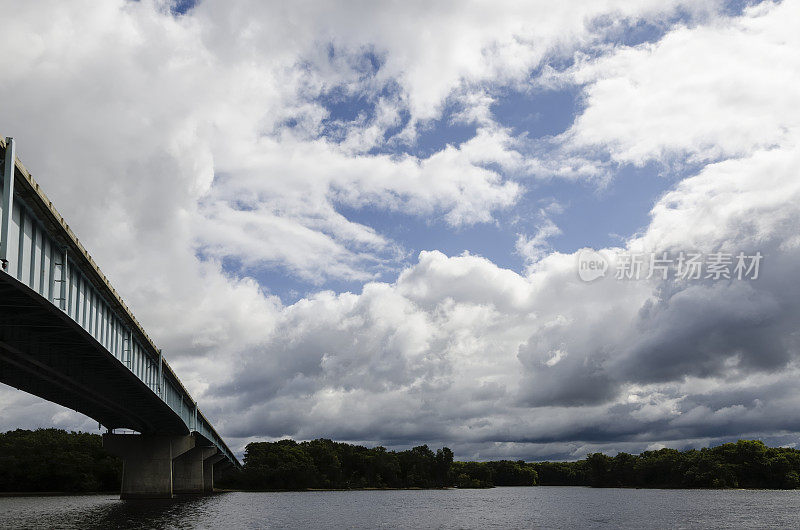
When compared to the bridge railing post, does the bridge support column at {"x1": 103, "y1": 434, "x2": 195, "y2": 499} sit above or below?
below

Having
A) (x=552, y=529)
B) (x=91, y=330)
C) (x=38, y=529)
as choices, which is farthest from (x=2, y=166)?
(x=552, y=529)

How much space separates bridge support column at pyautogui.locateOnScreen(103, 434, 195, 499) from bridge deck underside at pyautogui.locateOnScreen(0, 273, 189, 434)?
1487 centimetres

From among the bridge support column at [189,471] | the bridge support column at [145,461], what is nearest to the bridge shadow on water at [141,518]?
the bridge support column at [145,461]

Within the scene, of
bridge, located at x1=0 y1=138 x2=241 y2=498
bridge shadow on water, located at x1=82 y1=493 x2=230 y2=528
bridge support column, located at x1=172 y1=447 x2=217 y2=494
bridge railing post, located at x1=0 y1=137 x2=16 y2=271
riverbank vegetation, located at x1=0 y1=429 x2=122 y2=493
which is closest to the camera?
bridge railing post, located at x1=0 y1=137 x2=16 y2=271

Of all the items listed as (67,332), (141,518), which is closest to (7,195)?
(67,332)

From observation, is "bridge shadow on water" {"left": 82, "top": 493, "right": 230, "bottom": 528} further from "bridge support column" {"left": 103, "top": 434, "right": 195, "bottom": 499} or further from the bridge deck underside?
"bridge support column" {"left": 103, "top": 434, "right": 195, "bottom": 499}

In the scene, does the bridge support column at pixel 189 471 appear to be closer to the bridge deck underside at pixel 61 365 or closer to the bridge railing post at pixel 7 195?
the bridge deck underside at pixel 61 365

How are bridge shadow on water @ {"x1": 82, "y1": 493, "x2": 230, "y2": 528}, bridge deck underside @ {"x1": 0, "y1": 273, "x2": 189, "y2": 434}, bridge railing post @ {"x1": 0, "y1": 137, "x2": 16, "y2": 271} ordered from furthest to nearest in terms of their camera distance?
bridge shadow on water @ {"x1": 82, "y1": 493, "x2": 230, "y2": 528} → bridge deck underside @ {"x1": 0, "y1": 273, "x2": 189, "y2": 434} → bridge railing post @ {"x1": 0, "y1": 137, "x2": 16, "y2": 271}

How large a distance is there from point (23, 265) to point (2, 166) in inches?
167

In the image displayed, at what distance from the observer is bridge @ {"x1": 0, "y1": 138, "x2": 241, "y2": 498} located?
93.1 ft

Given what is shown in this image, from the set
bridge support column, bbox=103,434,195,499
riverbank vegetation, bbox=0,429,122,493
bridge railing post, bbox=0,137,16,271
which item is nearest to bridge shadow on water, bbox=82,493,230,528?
bridge support column, bbox=103,434,195,499

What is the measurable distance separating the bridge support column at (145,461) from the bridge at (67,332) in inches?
31.5

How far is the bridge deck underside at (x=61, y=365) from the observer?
33406 mm

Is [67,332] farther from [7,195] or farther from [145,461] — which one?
[145,461]
